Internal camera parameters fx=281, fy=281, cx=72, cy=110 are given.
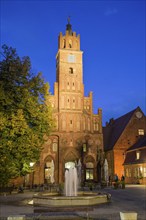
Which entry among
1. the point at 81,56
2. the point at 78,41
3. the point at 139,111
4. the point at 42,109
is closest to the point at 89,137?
the point at 139,111

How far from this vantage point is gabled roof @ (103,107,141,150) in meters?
51.9

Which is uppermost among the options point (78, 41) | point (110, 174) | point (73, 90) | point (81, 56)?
point (78, 41)

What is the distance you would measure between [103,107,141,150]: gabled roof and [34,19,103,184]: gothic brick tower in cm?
446

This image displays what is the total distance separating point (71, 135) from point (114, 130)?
1225 cm

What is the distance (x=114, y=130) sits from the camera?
185 ft

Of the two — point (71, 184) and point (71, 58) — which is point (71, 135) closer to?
point (71, 58)

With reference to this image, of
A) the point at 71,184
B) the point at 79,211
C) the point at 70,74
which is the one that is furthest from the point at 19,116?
the point at 70,74

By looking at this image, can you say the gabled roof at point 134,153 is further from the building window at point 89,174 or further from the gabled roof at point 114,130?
the building window at point 89,174

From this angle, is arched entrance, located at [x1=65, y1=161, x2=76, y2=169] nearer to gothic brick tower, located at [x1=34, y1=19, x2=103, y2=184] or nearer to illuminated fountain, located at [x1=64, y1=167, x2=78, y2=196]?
gothic brick tower, located at [x1=34, y1=19, x2=103, y2=184]

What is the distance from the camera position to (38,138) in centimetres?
2444

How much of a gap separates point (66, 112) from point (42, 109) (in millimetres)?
22383

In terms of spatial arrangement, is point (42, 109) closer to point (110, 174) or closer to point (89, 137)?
point (89, 137)

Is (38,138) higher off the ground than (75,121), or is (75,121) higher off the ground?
(75,121)

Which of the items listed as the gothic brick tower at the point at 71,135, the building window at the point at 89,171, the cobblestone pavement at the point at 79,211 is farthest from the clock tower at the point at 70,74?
the cobblestone pavement at the point at 79,211
